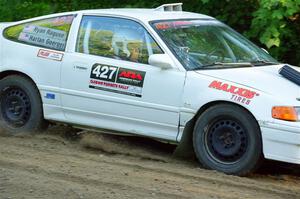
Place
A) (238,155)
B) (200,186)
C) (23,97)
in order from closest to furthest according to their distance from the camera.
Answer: (200,186), (238,155), (23,97)

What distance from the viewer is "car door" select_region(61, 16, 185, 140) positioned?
697 centimetres

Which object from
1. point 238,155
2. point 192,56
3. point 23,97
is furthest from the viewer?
point 23,97

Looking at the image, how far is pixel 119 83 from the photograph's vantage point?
284 inches

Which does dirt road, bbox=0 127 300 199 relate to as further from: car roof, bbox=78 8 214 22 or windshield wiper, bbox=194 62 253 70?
car roof, bbox=78 8 214 22

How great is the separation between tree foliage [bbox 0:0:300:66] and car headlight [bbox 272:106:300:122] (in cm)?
266

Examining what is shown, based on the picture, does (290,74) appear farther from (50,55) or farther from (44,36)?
(44,36)

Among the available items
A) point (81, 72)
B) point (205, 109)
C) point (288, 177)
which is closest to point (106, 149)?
point (81, 72)

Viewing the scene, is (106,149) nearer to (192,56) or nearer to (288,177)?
(192,56)

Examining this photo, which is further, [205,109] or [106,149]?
[106,149]

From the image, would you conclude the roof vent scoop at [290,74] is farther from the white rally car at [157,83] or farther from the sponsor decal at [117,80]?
the sponsor decal at [117,80]

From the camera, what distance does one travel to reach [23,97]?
8.02 metres

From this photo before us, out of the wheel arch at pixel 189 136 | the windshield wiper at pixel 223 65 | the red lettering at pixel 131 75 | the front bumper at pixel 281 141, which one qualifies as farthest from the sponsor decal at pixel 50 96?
the front bumper at pixel 281 141

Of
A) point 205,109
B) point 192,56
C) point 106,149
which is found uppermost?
point 192,56

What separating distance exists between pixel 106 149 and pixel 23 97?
4.20ft
